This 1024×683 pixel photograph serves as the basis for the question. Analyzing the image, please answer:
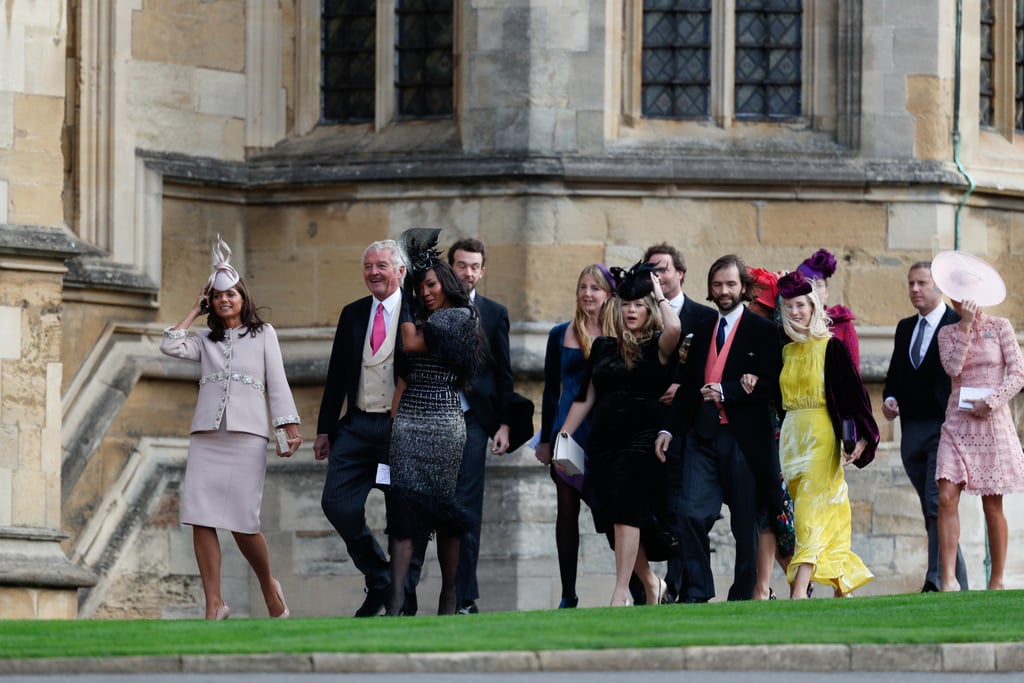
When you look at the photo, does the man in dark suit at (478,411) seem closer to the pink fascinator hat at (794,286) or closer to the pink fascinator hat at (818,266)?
the pink fascinator hat at (794,286)

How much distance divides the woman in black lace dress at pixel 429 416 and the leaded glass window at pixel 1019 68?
608 centimetres

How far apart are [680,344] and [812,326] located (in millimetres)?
717

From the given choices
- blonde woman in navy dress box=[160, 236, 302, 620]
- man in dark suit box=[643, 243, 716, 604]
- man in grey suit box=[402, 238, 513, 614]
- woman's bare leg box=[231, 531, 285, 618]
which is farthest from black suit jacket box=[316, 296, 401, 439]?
man in dark suit box=[643, 243, 716, 604]

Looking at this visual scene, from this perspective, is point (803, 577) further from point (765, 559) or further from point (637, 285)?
point (637, 285)

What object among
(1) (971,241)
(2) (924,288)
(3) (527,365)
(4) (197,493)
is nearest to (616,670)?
(4) (197,493)

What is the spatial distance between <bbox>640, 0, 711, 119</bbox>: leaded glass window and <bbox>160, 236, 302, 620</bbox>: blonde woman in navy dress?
4.68 meters

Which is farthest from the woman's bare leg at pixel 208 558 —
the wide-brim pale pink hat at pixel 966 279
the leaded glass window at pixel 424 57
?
the leaded glass window at pixel 424 57

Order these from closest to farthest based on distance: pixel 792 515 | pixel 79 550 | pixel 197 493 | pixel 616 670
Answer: pixel 616 670, pixel 197 493, pixel 792 515, pixel 79 550

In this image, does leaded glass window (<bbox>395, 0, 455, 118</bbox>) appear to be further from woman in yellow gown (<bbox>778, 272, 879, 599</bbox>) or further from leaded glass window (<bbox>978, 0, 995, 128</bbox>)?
woman in yellow gown (<bbox>778, 272, 879, 599</bbox>)

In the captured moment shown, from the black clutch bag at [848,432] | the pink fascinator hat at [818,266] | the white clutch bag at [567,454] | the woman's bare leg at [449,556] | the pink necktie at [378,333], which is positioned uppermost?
the pink fascinator hat at [818,266]

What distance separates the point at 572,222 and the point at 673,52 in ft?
4.65

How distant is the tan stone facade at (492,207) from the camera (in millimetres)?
16109

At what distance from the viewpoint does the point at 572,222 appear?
16.3m

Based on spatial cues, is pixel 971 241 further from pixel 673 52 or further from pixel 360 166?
pixel 360 166
